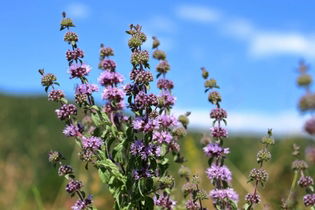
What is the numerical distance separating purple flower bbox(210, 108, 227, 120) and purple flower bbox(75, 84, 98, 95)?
2.97 feet

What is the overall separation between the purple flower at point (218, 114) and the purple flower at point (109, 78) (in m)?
0.72

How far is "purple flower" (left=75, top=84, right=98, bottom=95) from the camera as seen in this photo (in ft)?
11.7

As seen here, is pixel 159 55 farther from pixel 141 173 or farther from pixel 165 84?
pixel 141 173

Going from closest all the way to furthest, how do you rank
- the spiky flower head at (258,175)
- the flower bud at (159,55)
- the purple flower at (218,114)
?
the spiky flower head at (258,175) < the purple flower at (218,114) < the flower bud at (159,55)

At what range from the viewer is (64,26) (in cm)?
376

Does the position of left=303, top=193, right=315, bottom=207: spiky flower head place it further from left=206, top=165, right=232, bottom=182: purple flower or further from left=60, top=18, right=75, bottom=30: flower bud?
left=60, top=18, right=75, bottom=30: flower bud

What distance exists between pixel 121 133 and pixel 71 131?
0.34m

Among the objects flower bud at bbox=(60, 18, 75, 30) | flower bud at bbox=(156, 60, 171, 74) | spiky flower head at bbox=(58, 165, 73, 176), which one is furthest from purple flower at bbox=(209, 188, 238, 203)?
flower bud at bbox=(60, 18, 75, 30)

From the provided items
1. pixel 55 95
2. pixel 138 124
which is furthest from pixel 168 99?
pixel 55 95

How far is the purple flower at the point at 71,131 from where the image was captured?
3611mm

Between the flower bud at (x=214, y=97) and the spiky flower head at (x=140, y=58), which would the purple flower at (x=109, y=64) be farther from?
the flower bud at (x=214, y=97)

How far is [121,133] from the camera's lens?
3609 mm

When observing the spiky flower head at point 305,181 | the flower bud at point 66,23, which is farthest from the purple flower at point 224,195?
the flower bud at point 66,23

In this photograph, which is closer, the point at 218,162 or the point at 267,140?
the point at 267,140
